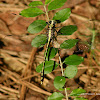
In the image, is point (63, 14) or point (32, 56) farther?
point (32, 56)

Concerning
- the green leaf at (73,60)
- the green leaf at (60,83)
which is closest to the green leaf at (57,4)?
the green leaf at (73,60)

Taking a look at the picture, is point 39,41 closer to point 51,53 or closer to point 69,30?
point 51,53

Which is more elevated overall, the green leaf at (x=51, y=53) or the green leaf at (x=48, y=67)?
the green leaf at (x=51, y=53)

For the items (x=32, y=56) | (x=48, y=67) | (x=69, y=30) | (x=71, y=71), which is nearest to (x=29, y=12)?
(x=69, y=30)

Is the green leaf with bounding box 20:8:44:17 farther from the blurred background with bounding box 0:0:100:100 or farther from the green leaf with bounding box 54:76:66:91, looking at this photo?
the green leaf with bounding box 54:76:66:91

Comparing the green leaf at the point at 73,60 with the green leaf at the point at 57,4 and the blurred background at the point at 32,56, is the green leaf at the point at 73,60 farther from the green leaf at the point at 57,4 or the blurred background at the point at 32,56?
the green leaf at the point at 57,4

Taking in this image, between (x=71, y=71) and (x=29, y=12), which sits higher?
(x=29, y=12)
